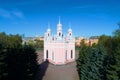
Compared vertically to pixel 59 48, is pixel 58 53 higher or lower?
lower

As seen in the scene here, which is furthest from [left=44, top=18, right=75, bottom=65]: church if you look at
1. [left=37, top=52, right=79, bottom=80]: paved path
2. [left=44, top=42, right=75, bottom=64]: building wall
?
[left=37, top=52, right=79, bottom=80]: paved path

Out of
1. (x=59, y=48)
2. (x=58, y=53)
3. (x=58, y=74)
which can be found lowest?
(x=58, y=74)

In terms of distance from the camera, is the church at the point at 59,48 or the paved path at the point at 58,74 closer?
the paved path at the point at 58,74

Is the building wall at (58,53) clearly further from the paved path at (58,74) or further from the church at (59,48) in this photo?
the paved path at (58,74)

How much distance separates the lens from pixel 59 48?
212 ft

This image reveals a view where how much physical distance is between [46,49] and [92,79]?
1379 inches

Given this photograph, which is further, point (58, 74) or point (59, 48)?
point (59, 48)

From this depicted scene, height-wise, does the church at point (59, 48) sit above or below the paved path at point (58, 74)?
above

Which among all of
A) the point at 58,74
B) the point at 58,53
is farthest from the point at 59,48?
the point at 58,74

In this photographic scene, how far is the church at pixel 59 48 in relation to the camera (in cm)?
6488

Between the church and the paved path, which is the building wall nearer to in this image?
the church

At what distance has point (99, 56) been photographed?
34.2 metres

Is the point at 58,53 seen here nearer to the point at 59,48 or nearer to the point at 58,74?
the point at 59,48

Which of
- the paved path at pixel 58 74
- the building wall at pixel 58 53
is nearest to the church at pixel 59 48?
the building wall at pixel 58 53
